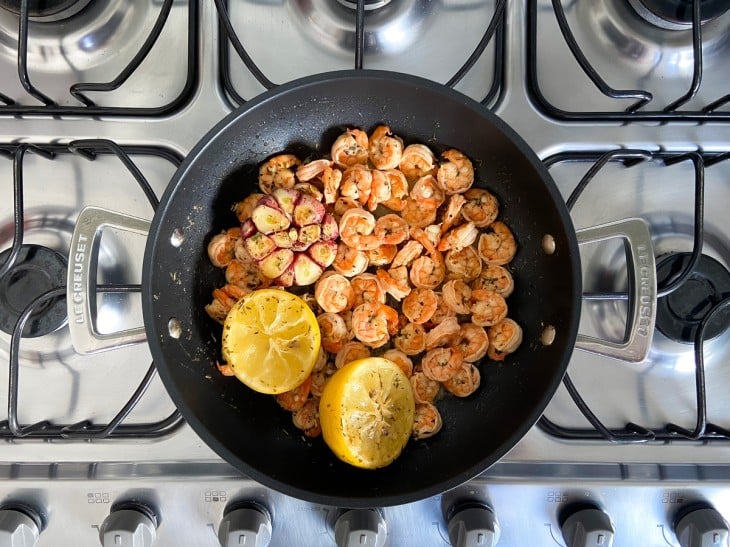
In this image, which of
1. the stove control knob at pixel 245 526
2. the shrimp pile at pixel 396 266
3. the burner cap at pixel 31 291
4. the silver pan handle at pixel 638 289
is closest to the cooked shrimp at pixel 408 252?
the shrimp pile at pixel 396 266

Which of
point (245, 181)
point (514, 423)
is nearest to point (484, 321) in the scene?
point (514, 423)

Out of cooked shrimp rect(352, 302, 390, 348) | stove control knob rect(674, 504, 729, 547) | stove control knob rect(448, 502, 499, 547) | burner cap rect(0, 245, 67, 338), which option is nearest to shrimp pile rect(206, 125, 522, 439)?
cooked shrimp rect(352, 302, 390, 348)

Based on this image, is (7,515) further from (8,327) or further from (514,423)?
(514,423)

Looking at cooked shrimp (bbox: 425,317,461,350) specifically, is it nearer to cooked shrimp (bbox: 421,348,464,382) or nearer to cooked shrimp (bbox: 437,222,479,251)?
cooked shrimp (bbox: 421,348,464,382)

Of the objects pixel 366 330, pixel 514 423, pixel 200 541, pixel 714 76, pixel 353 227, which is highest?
pixel 714 76

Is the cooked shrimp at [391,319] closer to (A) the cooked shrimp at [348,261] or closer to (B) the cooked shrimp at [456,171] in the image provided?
(A) the cooked shrimp at [348,261]

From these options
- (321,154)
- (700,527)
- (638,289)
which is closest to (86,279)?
(321,154)
